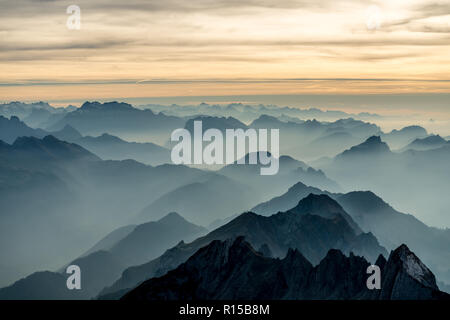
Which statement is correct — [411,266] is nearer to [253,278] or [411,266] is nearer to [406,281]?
[406,281]

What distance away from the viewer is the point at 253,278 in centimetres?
13375

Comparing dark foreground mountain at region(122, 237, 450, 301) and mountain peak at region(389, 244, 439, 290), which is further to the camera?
dark foreground mountain at region(122, 237, 450, 301)

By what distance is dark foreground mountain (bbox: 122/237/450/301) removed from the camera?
4884 inches

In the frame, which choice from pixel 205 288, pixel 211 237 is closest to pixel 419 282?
pixel 205 288

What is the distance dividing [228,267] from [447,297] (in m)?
63.0

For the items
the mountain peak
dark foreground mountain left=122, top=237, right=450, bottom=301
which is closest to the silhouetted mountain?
the mountain peak

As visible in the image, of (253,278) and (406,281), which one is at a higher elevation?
(406,281)

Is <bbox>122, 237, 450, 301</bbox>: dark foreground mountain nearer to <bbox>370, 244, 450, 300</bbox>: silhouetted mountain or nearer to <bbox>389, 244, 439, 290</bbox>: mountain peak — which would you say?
<bbox>370, 244, 450, 300</bbox>: silhouetted mountain

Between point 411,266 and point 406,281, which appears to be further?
point 411,266

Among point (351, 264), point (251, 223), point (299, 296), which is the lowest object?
point (299, 296)

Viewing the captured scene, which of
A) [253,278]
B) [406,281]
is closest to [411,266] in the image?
[406,281]

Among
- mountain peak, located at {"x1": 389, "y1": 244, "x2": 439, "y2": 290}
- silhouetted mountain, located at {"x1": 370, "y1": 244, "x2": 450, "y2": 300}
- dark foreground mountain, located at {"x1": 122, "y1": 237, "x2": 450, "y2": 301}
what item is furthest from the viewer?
dark foreground mountain, located at {"x1": 122, "y1": 237, "x2": 450, "y2": 301}

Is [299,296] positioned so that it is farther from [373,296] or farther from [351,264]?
[373,296]
